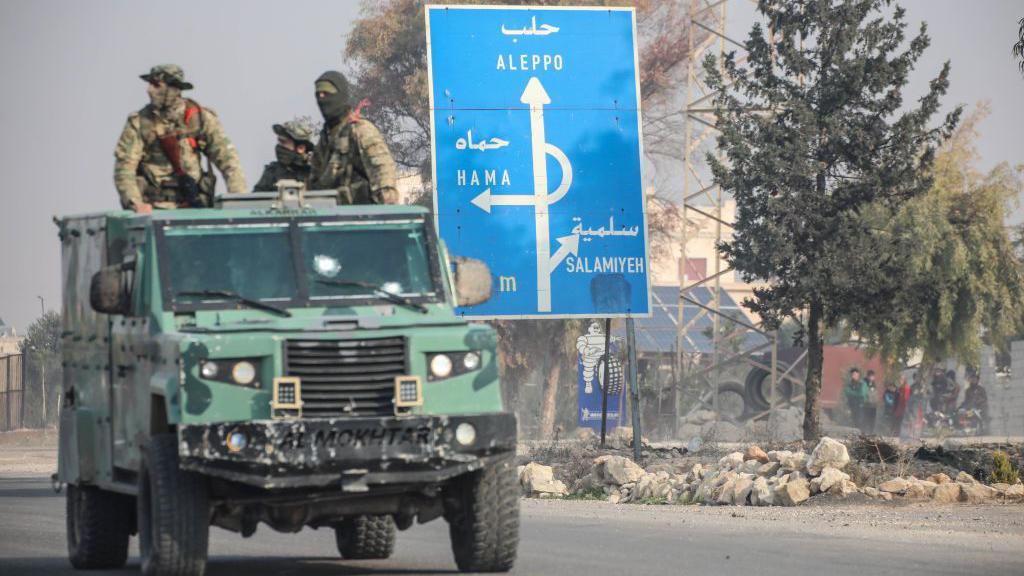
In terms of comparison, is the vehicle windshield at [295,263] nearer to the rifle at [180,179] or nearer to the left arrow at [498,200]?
the rifle at [180,179]

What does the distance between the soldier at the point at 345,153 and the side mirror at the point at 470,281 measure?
1434 millimetres

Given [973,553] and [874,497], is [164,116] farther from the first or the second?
[874,497]

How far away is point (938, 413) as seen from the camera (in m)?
46.1

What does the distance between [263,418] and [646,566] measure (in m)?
3.01

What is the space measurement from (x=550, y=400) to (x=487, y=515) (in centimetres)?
3899

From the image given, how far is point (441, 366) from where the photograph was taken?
9.70 metres

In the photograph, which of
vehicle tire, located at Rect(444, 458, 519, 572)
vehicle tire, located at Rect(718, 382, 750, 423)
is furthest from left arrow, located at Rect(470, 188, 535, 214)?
vehicle tire, located at Rect(718, 382, 750, 423)

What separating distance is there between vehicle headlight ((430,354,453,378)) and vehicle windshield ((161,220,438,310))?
31.3 inches

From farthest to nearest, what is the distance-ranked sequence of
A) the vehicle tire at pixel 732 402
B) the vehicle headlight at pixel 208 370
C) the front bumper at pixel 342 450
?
the vehicle tire at pixel 732 402 < the vehicle headlight at pixel 208 370 < the front bumper at pixel 342 450

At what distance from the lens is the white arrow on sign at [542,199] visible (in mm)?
23031


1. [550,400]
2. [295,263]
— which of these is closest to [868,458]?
[295,263]

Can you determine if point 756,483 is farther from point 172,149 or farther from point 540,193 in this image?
point 172,149

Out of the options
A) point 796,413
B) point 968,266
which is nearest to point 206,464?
point 968,266

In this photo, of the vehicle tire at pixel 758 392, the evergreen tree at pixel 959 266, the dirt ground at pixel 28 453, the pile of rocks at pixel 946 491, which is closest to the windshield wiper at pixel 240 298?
the pile of rocks at pixel 946 491
